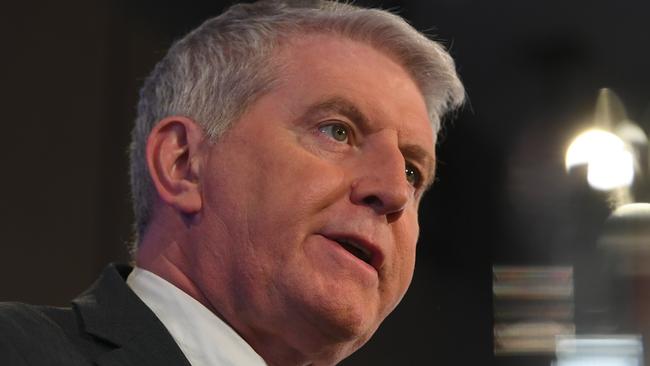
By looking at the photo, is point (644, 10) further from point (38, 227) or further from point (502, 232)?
point (38, 227)

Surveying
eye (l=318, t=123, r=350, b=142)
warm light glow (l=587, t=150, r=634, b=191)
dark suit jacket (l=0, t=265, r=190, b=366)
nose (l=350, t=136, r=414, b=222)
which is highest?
warm light glow (l=587, t=150, r=634, b=191)

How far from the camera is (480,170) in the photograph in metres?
2.29

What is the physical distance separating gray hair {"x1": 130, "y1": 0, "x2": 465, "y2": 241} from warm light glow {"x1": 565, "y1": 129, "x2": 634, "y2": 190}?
0.69 meters

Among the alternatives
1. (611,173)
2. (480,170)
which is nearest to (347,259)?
(480,170)

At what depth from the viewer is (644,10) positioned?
7.59 ft

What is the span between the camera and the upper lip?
4.62 feet

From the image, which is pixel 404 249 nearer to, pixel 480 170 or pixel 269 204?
pixel 269 204

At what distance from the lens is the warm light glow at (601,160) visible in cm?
229

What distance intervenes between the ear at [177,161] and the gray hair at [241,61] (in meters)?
0.02

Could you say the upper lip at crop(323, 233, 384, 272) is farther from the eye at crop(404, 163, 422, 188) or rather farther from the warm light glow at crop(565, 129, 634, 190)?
the warm light glow at crop(565, 129, 634, 190)

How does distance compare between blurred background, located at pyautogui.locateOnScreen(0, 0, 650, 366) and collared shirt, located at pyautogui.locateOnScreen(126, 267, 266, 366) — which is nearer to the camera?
collared shirt, located at pyautogui.locateOnScreen(126, 267, 266, 366)

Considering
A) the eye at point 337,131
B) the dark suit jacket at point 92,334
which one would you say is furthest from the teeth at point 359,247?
the dark suit jacket at point 92,334

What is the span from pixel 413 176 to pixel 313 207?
31 centimetres

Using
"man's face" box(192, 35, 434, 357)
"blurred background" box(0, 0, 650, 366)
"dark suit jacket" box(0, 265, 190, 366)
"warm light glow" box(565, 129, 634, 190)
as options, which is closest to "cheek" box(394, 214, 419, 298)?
"man's face" box(192, 35, 434, 357)
